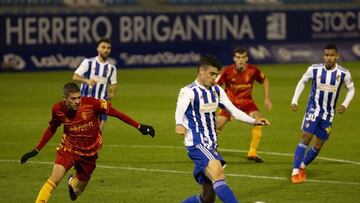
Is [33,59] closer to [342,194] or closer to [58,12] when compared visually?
[58,12]

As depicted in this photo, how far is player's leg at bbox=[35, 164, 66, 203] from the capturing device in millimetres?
10922

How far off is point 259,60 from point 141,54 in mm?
4291

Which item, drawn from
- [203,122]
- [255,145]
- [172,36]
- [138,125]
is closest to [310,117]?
[255,145]

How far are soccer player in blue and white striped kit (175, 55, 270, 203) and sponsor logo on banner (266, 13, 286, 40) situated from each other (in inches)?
916

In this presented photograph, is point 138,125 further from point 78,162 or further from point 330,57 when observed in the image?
point 330,57

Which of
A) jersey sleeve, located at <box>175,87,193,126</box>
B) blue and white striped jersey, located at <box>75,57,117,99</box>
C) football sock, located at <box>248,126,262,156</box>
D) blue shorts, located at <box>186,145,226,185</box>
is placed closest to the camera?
blue shorts, located at <box>186,145,226,185</box>

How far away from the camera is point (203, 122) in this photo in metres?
10.8

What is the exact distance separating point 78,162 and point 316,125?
13.6 feet

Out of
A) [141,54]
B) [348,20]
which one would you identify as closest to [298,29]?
[348,20]

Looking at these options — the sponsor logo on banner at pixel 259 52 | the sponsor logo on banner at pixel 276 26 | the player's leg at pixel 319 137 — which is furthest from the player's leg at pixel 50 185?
the sponsor logo on banner at pixel 276 26

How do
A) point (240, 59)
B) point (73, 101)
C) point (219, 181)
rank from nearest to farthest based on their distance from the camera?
point (219, 181), point (73, 101), point (240, 59)

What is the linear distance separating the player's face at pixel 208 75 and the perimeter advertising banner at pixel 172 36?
2071 centimetres

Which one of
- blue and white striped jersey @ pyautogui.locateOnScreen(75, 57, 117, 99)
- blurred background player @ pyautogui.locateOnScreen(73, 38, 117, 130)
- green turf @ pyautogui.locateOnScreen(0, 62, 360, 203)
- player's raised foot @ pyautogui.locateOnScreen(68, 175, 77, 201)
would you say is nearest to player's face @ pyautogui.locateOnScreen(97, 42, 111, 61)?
blurred background player @ pyautogui.locateOnScreen(73, 38, 117, 130)

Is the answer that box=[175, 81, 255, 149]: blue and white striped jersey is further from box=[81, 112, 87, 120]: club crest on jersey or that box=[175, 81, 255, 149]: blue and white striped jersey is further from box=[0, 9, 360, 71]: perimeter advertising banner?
box=[0, 9, 360, 71]: perimeter advertising banner
